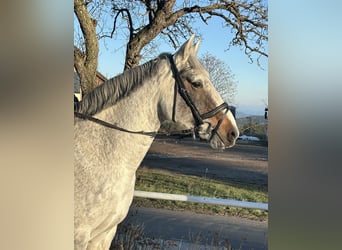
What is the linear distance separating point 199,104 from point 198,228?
29.4 inches

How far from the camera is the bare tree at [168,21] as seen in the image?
2.36 metres

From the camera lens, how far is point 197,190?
8.34ft

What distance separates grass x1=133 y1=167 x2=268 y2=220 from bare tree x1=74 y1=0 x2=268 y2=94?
729 mm

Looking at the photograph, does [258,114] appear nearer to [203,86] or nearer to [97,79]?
[203,86]

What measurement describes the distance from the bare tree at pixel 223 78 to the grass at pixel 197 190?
0.50 meters

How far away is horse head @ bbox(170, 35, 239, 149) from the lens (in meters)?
2.41

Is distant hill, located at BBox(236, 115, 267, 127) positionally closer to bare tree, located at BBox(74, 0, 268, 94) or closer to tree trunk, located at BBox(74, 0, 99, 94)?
bare tree, located at BBox(74, 0, 268, 94)

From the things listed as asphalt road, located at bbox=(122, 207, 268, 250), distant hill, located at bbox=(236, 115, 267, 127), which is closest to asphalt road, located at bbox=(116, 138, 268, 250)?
asphalt road, located at bbox=(122, 207, 268, 250)

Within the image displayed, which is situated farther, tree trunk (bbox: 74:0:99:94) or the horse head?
tree trunk (bbox: 74:0:99:94)
